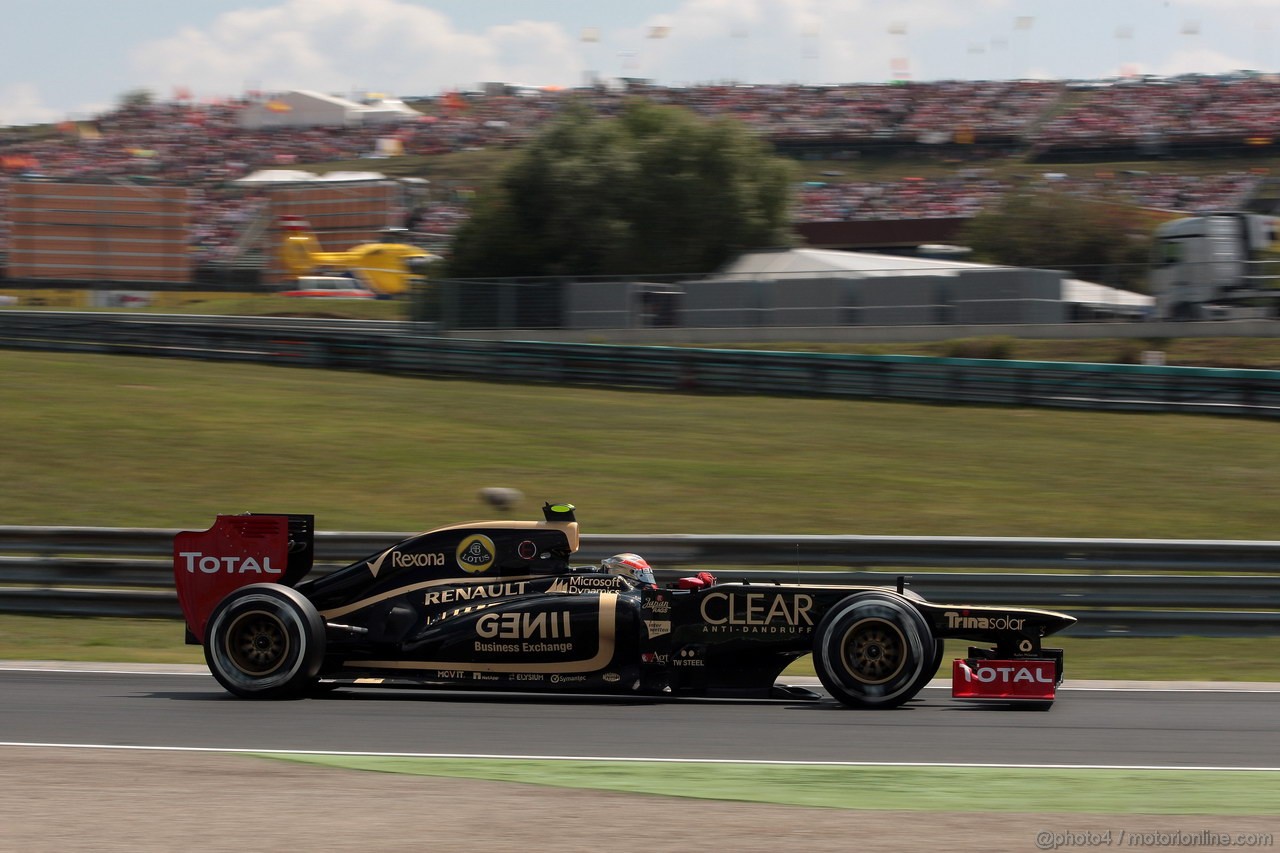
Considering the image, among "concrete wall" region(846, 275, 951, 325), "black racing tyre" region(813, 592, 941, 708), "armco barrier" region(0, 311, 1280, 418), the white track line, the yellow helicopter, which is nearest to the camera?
the white track line

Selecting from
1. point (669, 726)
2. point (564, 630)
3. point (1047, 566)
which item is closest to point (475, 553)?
point (564, 630)

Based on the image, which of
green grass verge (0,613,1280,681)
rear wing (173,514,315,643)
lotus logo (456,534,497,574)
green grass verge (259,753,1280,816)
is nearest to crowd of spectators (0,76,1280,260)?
green grass verge (0,613,1280,681)

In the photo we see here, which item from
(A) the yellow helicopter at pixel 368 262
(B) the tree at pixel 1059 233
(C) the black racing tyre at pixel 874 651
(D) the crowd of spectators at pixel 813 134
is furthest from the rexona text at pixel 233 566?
(D) the crowd of spectators at pixel 813 134

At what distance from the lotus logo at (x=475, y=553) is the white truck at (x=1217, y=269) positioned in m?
24.8

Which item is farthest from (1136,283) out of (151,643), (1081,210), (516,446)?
(151,643)

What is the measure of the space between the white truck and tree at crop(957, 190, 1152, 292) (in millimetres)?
10156

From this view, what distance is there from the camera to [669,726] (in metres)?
6.98

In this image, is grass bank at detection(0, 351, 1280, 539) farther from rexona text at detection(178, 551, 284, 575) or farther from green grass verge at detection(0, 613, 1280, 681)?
rexona text at detection(178, 551, 284, 575)

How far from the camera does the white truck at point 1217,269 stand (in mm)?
29531

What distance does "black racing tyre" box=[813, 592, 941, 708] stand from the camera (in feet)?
23.5

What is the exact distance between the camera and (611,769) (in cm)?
591

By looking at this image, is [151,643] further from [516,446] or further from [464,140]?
[464,140]

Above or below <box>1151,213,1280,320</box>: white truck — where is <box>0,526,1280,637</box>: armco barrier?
below

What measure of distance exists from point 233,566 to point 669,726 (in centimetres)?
270
